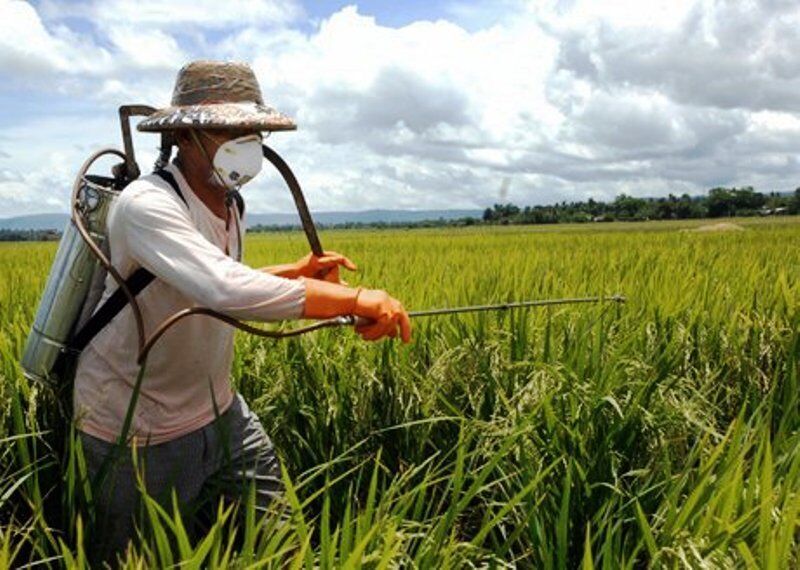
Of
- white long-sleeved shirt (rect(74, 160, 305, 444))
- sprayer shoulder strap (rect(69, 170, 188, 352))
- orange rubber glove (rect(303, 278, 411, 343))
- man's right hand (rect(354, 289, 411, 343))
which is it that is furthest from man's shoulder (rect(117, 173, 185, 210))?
man's right hand (rect(354, 289, 411, 343))

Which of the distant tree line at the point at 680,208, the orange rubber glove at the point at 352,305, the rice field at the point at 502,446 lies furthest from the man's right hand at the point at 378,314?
the distant tree line at the point at 680,208

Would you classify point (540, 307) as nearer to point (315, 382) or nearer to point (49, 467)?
point (315, 382)

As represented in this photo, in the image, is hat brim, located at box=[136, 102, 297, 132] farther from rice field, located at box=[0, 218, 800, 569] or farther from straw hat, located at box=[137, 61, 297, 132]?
rice field, located at box=[0, 218, 800, 569]

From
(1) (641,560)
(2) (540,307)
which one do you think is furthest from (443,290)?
(1) (641,560)

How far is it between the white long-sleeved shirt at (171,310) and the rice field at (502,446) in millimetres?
209

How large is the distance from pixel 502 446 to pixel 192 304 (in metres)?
0.89

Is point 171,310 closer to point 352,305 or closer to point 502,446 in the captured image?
point 352,305

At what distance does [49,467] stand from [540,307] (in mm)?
2022

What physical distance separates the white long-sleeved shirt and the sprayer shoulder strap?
0.02 metres

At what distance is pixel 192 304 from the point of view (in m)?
2.10

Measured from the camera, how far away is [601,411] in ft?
7.20

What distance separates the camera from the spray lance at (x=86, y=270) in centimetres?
193

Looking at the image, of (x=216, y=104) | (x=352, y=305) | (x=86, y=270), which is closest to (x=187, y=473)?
(x=86, y=270)

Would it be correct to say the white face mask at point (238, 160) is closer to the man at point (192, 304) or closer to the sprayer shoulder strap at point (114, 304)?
the man at point (192, 304)
